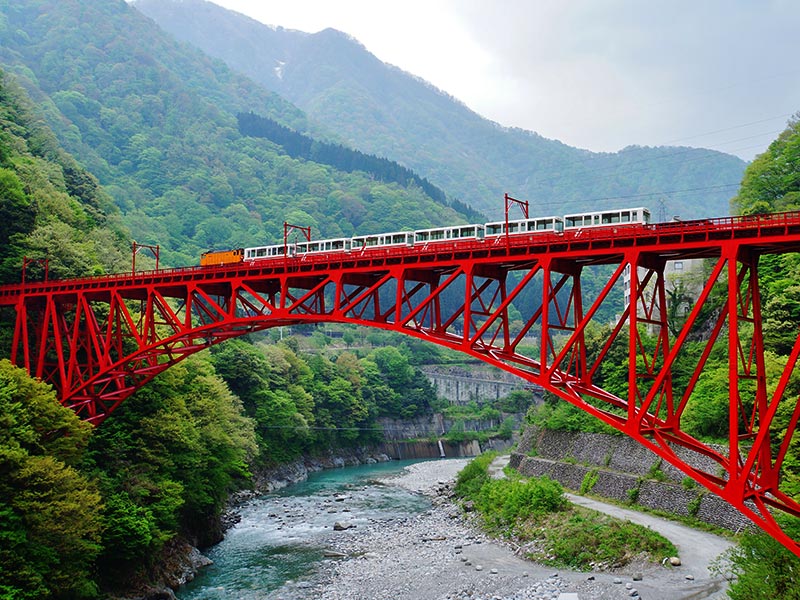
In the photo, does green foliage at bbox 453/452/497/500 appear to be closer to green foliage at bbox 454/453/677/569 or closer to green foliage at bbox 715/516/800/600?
green foliage at bbox 454/453/677/569

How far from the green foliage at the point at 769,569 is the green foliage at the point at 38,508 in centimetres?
2196

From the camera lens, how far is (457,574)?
34000mm

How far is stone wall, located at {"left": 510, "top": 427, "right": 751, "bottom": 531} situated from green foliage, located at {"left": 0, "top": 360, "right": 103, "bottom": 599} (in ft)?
84.9

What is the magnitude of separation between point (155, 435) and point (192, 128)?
142340 mm

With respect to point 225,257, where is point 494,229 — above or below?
above

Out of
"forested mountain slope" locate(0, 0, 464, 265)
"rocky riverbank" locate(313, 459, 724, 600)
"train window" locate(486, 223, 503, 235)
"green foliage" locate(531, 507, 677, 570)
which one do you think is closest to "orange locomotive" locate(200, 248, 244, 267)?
"train window" locate(486, 223, 503, 235)

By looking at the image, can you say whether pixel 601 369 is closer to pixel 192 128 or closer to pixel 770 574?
pixel 770 574

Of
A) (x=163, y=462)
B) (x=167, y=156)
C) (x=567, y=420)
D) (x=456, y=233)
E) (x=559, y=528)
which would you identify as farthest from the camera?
(x=167, y=156)

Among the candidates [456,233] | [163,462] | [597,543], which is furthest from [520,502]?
[163,462]

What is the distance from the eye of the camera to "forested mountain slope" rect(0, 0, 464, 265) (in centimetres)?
13825

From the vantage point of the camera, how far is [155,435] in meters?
37.5

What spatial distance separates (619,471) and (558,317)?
12.3m

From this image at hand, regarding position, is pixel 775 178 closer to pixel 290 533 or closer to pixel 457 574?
pixel 457 574

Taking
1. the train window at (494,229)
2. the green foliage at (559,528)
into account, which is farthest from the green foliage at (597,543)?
the train window at (494,229)
